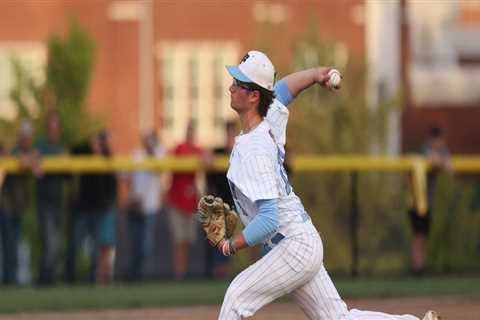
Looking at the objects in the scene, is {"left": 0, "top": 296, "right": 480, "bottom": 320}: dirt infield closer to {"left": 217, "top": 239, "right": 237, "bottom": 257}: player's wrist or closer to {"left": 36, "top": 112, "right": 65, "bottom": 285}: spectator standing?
{"left": 36, "top": 112, "right": 65, "bottom": 285}: spectator standing

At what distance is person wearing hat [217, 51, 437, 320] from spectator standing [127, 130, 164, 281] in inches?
345

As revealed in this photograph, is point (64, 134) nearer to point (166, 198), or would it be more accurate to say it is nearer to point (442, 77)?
point (166, 198)

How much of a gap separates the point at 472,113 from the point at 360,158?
13049 mm

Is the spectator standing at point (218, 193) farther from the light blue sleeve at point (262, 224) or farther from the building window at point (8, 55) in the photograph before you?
the building window at point (8, 55)

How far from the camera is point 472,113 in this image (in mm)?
30625

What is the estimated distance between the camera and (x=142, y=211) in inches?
676

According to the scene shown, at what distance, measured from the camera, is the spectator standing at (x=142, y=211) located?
668 inches

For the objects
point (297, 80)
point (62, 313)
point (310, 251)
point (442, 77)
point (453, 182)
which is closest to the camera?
point (310, 251)

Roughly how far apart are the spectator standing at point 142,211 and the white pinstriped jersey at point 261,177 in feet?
28.7

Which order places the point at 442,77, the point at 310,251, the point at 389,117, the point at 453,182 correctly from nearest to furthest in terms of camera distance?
the point at 310,251
the point at 453,182
the point at 389,117
the point at 442,77

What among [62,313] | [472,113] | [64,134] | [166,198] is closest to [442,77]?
[472,113]

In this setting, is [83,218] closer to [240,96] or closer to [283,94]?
[283,94]

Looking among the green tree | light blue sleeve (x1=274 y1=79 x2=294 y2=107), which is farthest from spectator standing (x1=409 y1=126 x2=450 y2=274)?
light blue sleeve (x1=274 y1=79 x2=294 y2=107)

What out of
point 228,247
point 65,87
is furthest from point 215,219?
point 65,87
